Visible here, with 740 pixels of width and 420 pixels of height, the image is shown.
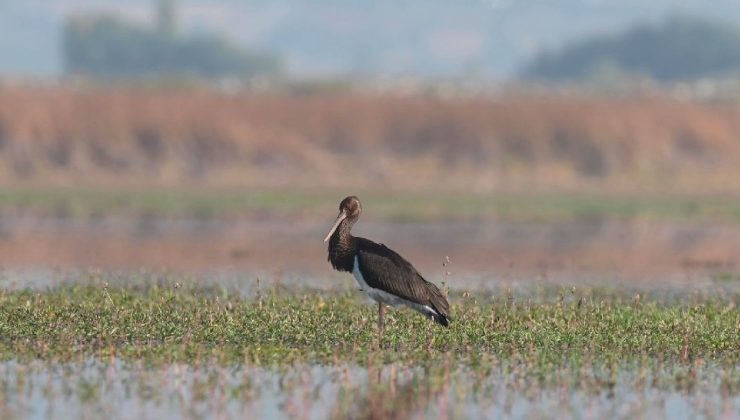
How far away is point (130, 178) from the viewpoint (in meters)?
83.9

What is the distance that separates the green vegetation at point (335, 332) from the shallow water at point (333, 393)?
43cm

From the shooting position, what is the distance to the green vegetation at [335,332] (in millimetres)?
17125

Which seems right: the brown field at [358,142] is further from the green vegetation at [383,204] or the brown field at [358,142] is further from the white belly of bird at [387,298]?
the white belly of bird at [387,298]

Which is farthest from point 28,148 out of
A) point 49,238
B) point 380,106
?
point 49,238

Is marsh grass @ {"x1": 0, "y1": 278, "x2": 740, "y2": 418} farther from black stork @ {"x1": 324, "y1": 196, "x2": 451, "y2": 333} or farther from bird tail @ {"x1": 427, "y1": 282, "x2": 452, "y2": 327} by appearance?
black stork @ {"x1": 324, "y1": 196, "x2": 451, "y2": 333}

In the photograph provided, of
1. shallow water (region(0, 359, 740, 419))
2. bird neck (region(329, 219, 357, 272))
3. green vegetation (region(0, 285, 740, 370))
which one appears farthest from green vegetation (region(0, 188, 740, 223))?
shallow water (region(0, 359, 740, 419))

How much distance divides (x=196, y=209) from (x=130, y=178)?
91.2 ft

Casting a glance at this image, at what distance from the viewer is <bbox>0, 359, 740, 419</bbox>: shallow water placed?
48.1 feet

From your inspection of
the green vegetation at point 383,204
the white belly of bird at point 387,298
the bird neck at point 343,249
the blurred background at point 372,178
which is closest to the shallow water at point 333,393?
the white belly of bird at point 387,298

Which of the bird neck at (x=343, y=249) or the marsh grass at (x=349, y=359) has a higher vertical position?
the bird neck at (x=343, y=249)

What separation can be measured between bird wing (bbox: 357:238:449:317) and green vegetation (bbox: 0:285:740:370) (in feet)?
1.45

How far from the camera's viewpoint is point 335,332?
18922 millimetres

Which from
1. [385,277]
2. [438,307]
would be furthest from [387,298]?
[438,307]

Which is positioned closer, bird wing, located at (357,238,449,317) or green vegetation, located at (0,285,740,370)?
green vegetation, located at (0,285,740,370)
